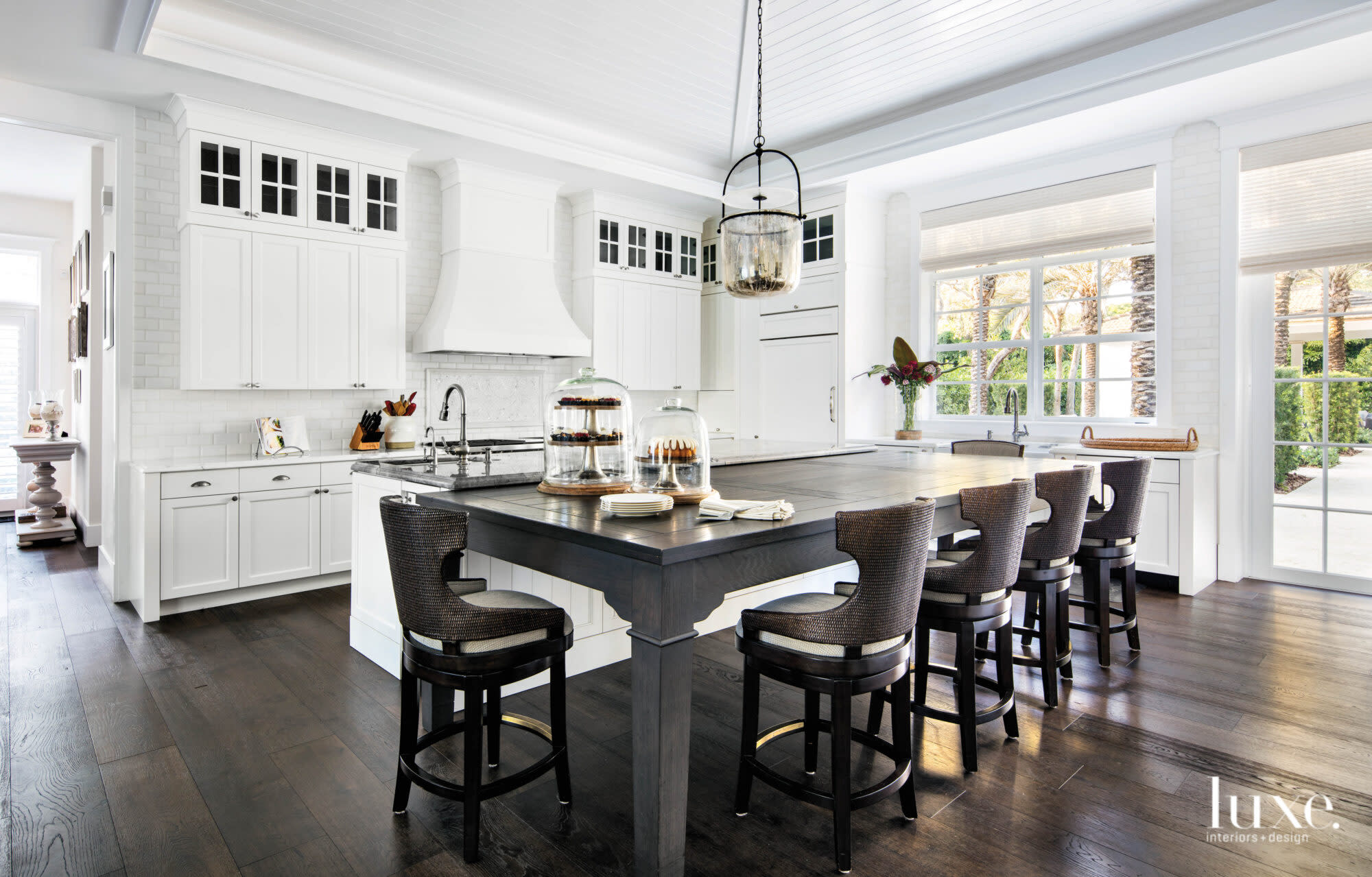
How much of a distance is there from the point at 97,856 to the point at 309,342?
3.64m

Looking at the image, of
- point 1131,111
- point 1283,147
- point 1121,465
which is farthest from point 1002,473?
point 1283,147

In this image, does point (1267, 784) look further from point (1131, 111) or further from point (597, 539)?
point (1131, 111)

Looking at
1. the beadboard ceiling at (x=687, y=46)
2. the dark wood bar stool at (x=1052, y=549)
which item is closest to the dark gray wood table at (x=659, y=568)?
the dark wood bar stool at (x=1052, y=549)

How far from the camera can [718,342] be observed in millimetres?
7621

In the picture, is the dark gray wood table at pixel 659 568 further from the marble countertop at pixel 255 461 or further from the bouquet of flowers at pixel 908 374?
the bouquet of flowers at pixel 908 374

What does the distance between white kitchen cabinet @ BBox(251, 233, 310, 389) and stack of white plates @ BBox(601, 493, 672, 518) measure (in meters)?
3.76

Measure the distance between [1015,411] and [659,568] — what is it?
15.9 feet

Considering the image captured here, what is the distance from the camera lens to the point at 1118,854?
1.97m

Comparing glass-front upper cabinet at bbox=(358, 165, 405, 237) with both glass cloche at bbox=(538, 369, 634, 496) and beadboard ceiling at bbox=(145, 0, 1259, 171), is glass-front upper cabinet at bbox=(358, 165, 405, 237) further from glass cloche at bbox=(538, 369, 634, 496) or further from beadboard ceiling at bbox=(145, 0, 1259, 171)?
glass cloche at bbox=(538, 369, 634, 496)

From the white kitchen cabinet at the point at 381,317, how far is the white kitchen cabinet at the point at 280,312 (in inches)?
Result: 14.6

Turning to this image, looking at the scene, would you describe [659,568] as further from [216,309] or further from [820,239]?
[820,239]

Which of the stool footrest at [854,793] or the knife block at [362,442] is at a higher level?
the knife block at [362,442]

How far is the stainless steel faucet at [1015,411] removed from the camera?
571cm

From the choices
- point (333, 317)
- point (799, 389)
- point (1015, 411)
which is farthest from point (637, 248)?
point (1015, 411)
